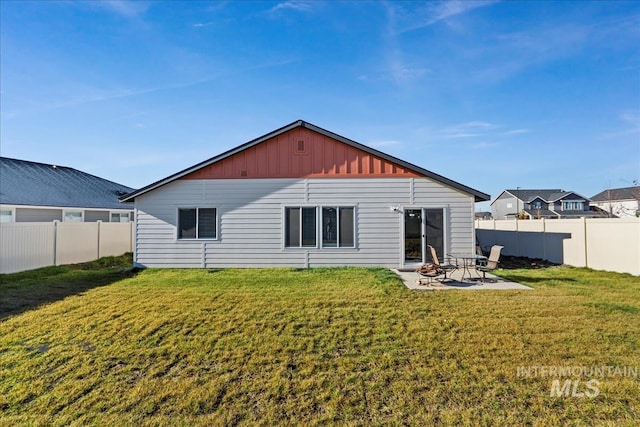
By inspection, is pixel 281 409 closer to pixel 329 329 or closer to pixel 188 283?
pixel 329 329

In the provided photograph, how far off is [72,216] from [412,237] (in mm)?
18590

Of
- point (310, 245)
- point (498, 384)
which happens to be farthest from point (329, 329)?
point (310, 245)

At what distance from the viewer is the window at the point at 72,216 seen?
1689cm

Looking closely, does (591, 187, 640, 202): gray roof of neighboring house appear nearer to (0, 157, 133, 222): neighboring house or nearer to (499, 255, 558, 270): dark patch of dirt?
(499, 255, 558, 270): dark patch of dirt

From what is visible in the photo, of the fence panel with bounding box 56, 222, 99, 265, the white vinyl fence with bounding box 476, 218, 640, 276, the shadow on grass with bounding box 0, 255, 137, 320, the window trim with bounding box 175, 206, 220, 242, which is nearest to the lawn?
the shadow on grass with bounding box 0, 255, 137, 320

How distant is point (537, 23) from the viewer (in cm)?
1045

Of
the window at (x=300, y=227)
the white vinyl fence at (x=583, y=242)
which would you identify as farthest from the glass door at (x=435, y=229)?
the white vinyl fence at (x=583, y=242)

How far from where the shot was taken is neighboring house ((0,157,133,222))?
1495 centimetres

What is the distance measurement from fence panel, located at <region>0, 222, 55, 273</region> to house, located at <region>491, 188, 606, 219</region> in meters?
45.4

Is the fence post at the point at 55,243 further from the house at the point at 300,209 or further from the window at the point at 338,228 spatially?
the window at the point at 338,228

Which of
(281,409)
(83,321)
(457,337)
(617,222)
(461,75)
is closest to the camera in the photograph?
(281,409)

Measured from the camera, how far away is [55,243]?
36.0ft

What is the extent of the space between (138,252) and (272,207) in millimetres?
4970

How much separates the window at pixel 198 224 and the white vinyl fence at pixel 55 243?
4.59 meters
